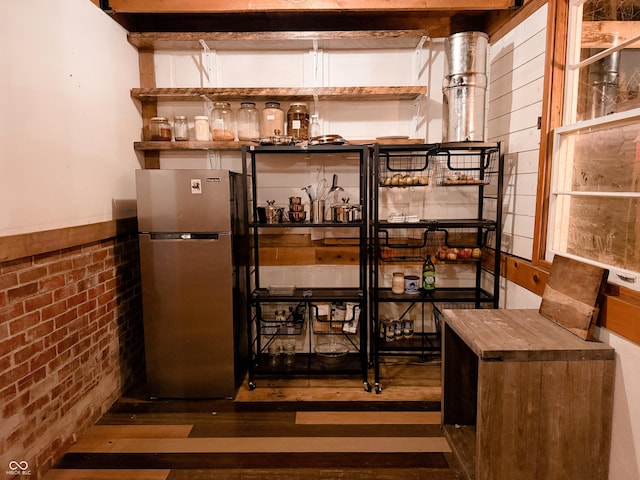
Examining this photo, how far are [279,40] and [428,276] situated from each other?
197 cm

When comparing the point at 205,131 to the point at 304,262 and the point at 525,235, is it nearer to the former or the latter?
the point at 304,262

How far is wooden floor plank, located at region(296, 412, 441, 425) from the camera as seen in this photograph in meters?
2.27

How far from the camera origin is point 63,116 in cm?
201

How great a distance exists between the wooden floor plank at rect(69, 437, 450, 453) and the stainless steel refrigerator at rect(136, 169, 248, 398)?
0.44 meters

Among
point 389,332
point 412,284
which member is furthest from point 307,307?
point 412,284

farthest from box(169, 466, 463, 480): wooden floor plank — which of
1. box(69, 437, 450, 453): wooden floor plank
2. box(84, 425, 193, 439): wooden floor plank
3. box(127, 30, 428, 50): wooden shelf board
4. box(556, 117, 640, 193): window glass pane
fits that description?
box(127, 30, 428, 50): wooden shelf board

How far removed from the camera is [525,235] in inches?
90.7

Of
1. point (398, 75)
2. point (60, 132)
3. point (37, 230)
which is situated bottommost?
point (37, 230)

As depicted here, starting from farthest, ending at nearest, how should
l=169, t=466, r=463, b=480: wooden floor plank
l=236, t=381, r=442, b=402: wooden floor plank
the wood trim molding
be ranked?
l=236, t=381, r=442, b=402: wooden floor plank → l=169, t=466, r=463, b=480: wooden floor plank → the wood trim molding

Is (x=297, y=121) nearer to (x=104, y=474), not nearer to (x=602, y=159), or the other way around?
(x=602, y=159)

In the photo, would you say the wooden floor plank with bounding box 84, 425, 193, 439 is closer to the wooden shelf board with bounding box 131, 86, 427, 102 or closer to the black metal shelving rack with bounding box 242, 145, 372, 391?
the black metal shelving rack with bounding box 242, 145, 372, 391

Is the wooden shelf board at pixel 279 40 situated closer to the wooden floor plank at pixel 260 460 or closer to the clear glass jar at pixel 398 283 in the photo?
the clear glass jar at pixel 398 283

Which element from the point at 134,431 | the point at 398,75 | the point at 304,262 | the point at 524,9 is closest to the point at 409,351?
the point at 304,262

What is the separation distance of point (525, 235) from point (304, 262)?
5.04ft
